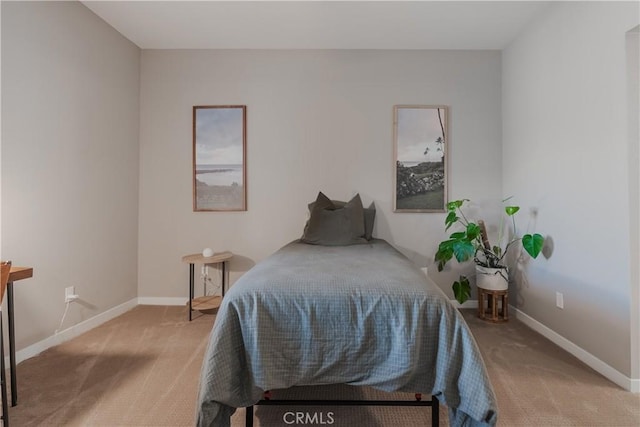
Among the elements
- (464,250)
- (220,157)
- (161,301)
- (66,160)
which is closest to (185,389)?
(161,301)

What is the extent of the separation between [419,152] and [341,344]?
2364 mm

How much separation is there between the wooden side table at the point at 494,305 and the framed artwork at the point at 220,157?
7.80 feet

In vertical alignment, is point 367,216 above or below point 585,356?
above

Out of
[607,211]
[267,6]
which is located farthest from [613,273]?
[267,6]

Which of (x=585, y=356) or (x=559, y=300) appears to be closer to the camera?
(x=585, y=356)

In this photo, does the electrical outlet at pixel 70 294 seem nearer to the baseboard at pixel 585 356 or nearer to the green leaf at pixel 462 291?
the green leaf at pixel 462 291

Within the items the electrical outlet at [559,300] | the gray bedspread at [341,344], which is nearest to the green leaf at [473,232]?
the electrical outlet at [559,300]

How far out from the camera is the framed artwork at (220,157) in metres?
3.12

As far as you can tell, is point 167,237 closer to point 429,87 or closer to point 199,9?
point 199,9

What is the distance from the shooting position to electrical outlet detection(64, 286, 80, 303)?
234 centimetres

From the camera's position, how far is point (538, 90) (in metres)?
2.53

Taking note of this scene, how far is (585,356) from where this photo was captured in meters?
2.01

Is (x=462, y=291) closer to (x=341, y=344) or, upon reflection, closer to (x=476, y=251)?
(x=476, y=251)

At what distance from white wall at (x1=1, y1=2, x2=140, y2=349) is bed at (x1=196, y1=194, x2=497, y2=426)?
1762 mm
